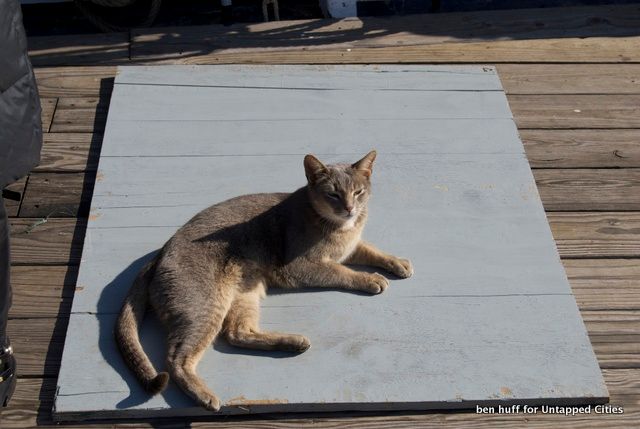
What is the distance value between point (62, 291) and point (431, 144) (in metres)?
1.70

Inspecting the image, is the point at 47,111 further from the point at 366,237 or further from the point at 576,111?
the point at 576,111

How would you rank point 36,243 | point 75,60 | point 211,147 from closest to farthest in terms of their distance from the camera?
point 36,243, point 211,147, point 75,60

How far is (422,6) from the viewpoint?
5.61 meters

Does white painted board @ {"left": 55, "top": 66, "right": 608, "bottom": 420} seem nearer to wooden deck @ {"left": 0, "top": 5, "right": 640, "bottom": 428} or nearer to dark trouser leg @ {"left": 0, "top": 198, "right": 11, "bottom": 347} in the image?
wooden deck @ {"left": 0, "top": 5, "right": 640, "bottom": 428}

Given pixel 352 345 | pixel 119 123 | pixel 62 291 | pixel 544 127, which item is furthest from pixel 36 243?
pixel 544 127

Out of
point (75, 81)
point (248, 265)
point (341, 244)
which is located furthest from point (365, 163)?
point (75, 81)

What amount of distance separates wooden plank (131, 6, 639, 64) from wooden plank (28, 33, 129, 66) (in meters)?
0.08

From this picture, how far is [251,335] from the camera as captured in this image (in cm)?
305

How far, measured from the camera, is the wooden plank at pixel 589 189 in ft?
12.5

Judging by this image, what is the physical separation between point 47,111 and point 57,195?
67 centimetres

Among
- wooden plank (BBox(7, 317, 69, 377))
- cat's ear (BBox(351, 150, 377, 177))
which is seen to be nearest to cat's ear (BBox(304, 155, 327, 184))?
cat's ear (BBox(351, 150, 377, 177))

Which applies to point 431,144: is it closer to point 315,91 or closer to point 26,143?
point 315,91

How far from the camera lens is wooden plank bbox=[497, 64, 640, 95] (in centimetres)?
452

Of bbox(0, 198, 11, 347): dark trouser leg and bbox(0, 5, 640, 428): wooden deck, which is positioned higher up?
bbox(0, 198, 11, 347): dark trouser leg
